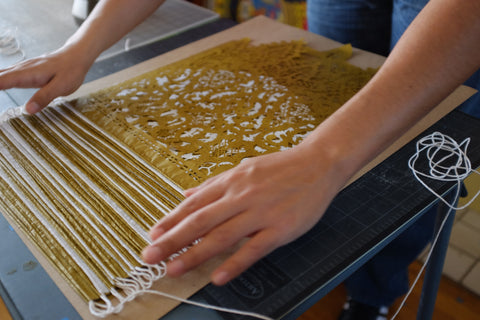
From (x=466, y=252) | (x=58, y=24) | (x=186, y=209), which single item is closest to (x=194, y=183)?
(x=186, y=209)

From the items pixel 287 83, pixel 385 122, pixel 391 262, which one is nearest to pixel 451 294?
pixel 391 262

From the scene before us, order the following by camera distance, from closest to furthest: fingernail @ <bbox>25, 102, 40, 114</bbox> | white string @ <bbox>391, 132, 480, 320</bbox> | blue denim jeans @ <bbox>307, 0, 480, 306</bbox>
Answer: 1. white string @ <bbox>391, 132, 480, 320</bbox>
2. fingernail @ <bbox>25, 102, 40, 114</bbox>
3. blue denim jeans @ <bbox>307, 0, 480, 306</bbox>

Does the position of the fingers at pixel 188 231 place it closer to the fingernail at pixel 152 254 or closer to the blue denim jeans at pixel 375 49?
the fingernail at pixel 152 254

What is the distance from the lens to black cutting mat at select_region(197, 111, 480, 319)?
0.46 metres

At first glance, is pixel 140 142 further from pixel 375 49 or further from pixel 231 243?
pixel 375 49

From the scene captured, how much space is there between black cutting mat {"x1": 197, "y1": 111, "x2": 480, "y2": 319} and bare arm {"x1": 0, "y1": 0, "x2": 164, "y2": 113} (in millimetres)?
513

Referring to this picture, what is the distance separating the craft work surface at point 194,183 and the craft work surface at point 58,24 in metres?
0.23

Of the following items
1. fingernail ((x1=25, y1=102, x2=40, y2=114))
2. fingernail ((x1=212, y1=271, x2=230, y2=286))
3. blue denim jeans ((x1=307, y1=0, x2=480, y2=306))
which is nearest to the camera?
fingernail ((x1=212, y1=271, x2=230, y2=286))

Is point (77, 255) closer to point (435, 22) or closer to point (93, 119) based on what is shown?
point (93, 119)

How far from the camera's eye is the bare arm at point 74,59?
0.76 meters

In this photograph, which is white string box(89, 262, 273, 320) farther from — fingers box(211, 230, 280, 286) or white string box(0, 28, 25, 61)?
white string box(0, 28, 25, 61)

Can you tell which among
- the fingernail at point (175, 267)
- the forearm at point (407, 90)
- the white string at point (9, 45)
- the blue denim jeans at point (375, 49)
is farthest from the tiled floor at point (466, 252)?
the white string at point (9, 45)

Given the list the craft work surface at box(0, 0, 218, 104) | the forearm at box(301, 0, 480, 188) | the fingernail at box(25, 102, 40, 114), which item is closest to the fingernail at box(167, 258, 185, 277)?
the forearm at box(301, 0, 480, 188)

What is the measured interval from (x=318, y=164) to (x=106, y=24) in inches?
24.5
